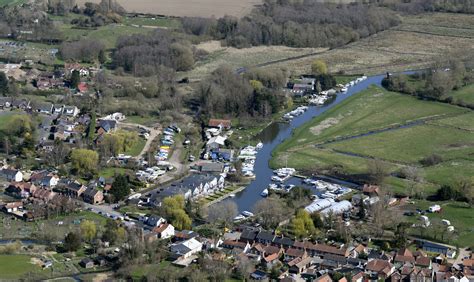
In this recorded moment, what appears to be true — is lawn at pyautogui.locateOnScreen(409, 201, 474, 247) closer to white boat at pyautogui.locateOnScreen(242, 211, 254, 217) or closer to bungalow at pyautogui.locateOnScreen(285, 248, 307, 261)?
bungalow at pyautogui.locateOnScreen(285, 248, 307, 261)

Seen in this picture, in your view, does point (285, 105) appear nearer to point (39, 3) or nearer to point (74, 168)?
point (74, 168)

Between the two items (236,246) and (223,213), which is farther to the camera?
(223,213)

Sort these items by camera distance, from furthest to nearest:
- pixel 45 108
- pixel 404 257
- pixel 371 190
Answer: pixel 45 108 → pixel 371 190 → pixel 404 257

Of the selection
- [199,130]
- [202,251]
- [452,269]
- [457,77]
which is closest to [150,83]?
[199,130]

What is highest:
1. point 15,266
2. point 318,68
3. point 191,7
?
point 191,7

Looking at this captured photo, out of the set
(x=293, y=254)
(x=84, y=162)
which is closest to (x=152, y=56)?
(x=84, y=162)

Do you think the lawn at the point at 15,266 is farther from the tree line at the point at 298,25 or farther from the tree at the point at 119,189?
the tree line at the point at 298,25

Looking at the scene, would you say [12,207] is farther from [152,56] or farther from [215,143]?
[152,56]
